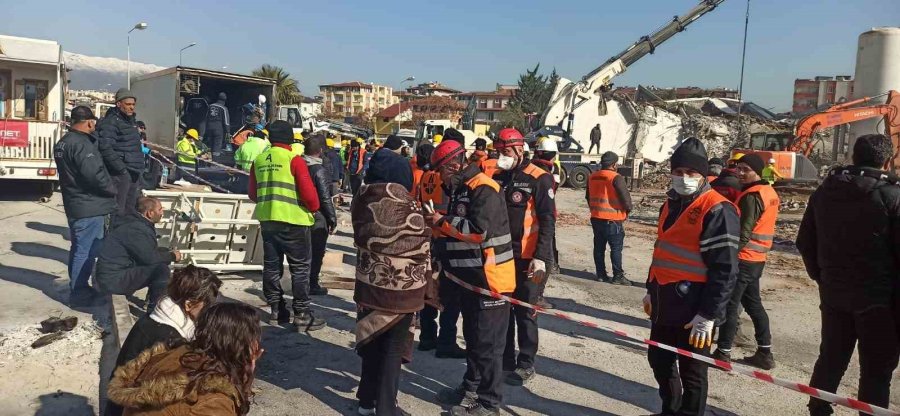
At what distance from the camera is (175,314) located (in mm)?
3045

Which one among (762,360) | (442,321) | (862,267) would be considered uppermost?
(862,267)

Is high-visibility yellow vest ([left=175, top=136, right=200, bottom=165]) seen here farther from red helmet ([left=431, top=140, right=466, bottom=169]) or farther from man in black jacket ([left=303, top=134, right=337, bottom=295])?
red helmet ([left=431, top=140, right=466, bottom=169])

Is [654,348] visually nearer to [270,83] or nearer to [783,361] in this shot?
[783,361]

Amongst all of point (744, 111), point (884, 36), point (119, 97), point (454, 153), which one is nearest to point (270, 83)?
point (119, 97)

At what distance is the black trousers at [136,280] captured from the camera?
535 cm

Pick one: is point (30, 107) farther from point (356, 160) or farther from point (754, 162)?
point (754, 162)

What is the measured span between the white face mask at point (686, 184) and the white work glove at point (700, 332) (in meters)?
0.72

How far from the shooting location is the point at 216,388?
7.13 feet

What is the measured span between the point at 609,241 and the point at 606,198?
→ 1.97 feet

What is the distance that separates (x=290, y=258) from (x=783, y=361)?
4.55 meters

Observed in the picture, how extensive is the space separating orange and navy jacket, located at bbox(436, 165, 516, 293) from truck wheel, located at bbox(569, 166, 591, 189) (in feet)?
62.9

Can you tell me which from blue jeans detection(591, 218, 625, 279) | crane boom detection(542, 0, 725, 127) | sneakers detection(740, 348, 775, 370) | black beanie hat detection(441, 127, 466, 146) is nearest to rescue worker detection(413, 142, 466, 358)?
black beanie hat detection(441, 127, 466, 146)

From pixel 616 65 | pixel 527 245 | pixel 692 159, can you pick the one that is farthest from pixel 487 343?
pixel 616 65

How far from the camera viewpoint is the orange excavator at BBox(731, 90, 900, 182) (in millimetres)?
15305
